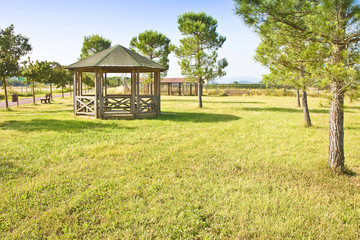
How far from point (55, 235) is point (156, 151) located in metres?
3.95

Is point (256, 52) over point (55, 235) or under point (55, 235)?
over

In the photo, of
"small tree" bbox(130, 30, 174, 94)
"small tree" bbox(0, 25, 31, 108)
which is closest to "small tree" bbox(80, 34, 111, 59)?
"small tree" bbox(130, 30, 174, 94)

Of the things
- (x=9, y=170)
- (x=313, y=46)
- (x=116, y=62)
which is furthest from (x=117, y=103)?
(x=313, y=46)

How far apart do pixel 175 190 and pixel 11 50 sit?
863 inches

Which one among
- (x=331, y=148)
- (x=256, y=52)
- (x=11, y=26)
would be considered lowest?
(x=331, y=148)

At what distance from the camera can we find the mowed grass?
132 inches

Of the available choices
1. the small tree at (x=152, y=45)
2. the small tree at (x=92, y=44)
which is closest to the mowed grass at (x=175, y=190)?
the small tree at (x=152, y=45)

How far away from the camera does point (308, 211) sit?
3787 mm

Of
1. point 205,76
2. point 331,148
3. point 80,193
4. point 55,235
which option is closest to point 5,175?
point 80,193

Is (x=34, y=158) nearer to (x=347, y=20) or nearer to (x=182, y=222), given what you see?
(x=182, y=222)

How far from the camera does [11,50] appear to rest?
66.0 ft

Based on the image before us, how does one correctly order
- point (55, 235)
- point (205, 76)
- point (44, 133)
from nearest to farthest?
point (55, 235) → point (44, 133) → point (205, 76)

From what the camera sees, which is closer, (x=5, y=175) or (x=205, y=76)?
(x=5, y=175)

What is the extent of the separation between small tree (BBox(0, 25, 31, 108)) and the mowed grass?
1029 centimetres
